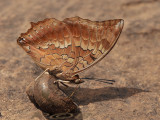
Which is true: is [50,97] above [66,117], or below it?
above

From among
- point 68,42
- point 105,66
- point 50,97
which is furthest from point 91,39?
point 105,66

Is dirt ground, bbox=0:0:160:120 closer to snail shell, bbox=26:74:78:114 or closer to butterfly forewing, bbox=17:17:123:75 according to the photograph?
snail shell, bbox=26:74:78:114

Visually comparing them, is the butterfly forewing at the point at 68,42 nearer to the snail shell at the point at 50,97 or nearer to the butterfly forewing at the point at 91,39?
the butterfly forewing at the point at 91,39

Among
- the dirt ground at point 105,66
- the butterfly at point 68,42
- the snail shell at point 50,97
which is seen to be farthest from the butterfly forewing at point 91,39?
the dirt ground at point 105,66

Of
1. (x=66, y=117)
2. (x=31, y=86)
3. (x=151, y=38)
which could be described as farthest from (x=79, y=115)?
(x=151, y=38)

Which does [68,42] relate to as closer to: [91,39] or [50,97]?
[91,39]

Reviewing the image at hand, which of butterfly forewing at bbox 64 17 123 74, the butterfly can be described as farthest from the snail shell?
butterfly forewing at bbox 64 17 123 74

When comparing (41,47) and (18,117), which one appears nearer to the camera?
(18,117)

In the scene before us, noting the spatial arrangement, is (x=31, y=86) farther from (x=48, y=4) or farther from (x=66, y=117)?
(x=48, y=4)
